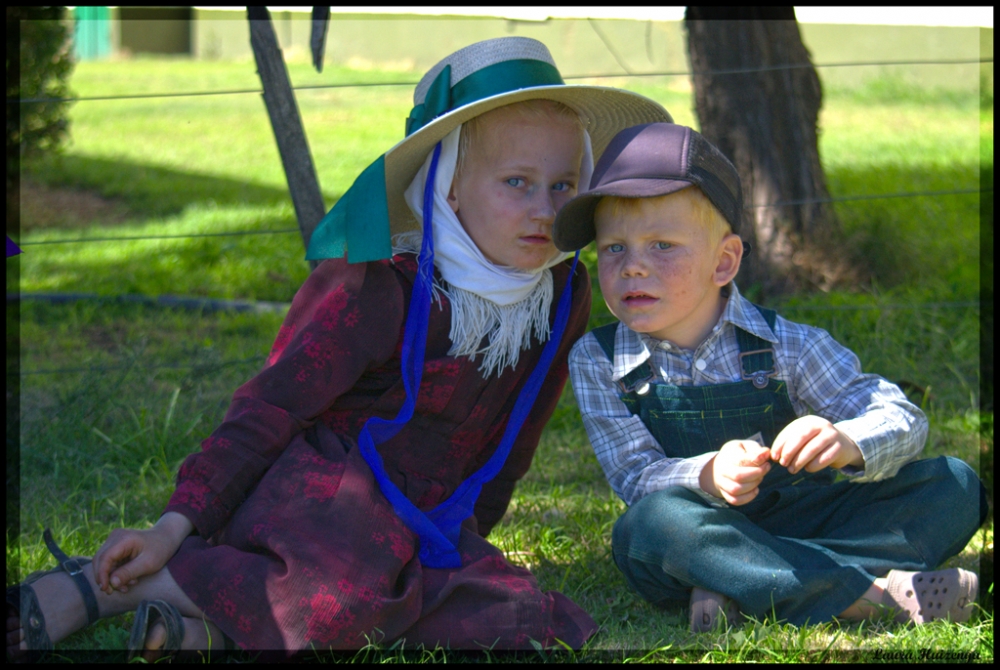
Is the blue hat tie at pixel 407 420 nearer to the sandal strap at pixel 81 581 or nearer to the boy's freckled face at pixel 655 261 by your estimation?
the boy's freckled face at pixel 655 261

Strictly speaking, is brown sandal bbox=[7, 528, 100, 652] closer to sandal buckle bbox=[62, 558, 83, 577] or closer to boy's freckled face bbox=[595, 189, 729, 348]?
sandal buckle bbox=[62, 558, 83, 577]

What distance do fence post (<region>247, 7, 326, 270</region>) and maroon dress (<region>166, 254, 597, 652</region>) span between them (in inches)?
37.0

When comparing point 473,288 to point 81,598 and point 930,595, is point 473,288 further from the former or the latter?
point 930,595

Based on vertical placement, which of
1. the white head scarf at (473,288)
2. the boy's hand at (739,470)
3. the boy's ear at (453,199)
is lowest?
the boy's hand at (739,470)

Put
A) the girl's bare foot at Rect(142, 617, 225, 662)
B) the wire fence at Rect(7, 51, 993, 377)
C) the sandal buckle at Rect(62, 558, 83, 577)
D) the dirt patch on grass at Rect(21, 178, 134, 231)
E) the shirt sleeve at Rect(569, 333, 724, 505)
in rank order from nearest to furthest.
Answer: the girl's bare foot at Rect(142, 617, 225, 662) → the sandal buckle at Rect(62, 558, 83, 577) → the shirt sleeve at Rect(569, 333, 724, 505) → the wire fence at Rect(7, 51, 993, 377) → the dirt patch on grass at Rect(21, 178, 134, 231)

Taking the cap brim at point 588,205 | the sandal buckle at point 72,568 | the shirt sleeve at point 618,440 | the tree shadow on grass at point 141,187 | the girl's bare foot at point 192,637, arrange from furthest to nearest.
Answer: the tree shadow on grass at point 141,187
the shirt sleeve at point 618,440
the cap brim at point 588,205
the sandal buckle at point 72,568
the girl's bare foot at point 192,637

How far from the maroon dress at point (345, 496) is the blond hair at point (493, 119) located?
29 centimetres

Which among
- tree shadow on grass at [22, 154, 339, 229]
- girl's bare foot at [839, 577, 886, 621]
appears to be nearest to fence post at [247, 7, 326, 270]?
girl's bare foot at [839, 577, 886, 621]

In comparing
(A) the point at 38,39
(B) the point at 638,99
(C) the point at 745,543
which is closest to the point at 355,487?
(C) the point at 745,543

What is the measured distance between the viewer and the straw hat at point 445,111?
216 centimetres

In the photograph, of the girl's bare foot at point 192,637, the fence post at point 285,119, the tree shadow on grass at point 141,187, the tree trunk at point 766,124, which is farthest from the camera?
the tree shadow on grass at point 141,187

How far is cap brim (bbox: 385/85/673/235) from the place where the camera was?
2215 mm

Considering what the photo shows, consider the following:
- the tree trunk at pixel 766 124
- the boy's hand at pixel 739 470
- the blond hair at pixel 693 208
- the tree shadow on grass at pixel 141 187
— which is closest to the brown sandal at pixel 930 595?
the boy's hand at pixel 739 470

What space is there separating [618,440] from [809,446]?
0.46 metres
